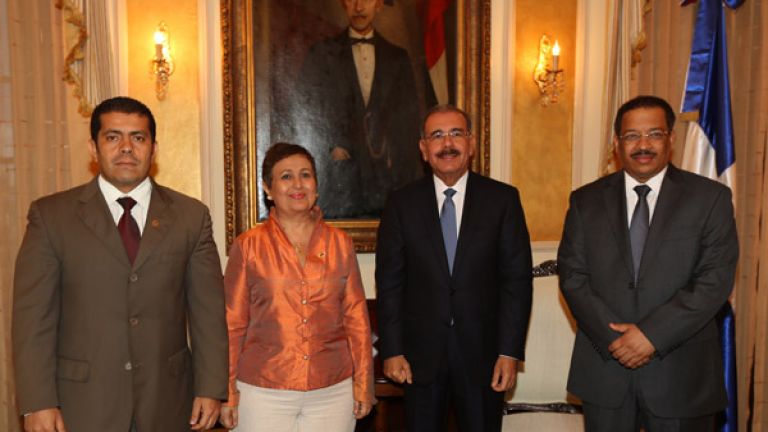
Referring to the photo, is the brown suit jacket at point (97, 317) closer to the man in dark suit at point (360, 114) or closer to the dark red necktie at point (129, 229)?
the dark red necktie at point (129, 229)

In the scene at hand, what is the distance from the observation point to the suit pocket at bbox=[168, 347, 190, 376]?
7.44 feet

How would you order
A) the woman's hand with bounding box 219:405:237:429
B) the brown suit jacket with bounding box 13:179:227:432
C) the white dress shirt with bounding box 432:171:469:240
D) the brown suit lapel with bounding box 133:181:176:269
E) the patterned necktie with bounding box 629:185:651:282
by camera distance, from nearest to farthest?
the brown suit jacket with bounding box 13:179:227:432, the brown suit lapel with bounding box 133:181:176:269, the woman's hand with bounding box 219:405:237:429, the patterned necktie with bounding box 629:185:651:282, the white dress shirt with bounding box 432:171:469:240

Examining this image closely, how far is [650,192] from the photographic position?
2.66 metres

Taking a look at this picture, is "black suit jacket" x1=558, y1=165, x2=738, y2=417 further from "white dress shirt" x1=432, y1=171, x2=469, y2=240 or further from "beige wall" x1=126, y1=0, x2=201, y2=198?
"beige wall" x1=126, y1=0, x2=201, y2=198

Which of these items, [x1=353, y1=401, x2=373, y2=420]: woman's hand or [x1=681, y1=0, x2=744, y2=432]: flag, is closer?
[x1=353, y1=401, x2=373, y2=420]: woman's hand

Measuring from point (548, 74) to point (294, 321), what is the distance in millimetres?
2841

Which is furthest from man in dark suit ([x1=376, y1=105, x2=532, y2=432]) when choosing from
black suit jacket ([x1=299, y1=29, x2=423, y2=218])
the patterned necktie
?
black suit jacket ([x1=299, y1=29, x2=423, y2=218])

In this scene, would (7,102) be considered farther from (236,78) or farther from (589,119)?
(589,119)

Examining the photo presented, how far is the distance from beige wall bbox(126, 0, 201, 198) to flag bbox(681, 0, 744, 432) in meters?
3.20

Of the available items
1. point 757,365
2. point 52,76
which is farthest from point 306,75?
point 757,365

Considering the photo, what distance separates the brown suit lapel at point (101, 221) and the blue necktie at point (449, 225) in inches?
53.1

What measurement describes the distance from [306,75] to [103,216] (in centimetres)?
233

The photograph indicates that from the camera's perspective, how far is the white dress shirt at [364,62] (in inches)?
170

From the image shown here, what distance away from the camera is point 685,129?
4023mm
